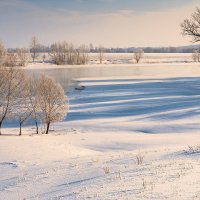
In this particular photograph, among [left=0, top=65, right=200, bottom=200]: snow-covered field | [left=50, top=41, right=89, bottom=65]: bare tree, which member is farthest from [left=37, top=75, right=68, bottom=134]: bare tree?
[left=50, top=41, right=89, bottom=65]: bare tree

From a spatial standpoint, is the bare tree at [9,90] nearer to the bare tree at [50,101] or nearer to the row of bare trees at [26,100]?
the row of bare trees at [26,100]

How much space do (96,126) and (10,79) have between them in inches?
325

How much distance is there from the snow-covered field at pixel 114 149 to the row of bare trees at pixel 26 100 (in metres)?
1.25

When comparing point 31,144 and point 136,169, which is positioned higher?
point 136,169

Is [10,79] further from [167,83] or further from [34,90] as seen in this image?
[167,83]

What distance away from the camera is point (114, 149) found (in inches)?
842

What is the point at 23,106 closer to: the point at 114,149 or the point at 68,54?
the point at 114,149

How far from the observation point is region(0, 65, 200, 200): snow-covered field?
799 cm

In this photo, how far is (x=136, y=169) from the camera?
9.82 m

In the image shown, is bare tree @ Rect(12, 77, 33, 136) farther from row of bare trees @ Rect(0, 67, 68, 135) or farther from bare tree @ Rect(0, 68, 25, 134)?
bare tree @ Rect(0, 68, 25, 134)

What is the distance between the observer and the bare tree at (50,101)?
30062 millimetres

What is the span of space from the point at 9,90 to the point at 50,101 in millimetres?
3539

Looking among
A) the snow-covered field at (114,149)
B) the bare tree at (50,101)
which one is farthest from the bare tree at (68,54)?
the bare tree at (50,101)

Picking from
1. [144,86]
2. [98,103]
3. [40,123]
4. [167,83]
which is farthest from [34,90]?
[167,83]
